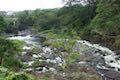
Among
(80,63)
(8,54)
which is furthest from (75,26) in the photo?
(8,54)

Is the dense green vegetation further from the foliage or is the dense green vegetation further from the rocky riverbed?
the rocky riverbed

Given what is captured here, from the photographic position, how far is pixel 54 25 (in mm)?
74188

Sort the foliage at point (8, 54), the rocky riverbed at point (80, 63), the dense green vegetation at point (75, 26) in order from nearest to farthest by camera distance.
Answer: the foliage at point (8, 54)
the rocky riverbed at point (80, 63)
the dense green vegetation at point (75, 26)

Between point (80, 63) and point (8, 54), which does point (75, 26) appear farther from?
point (8, 54)

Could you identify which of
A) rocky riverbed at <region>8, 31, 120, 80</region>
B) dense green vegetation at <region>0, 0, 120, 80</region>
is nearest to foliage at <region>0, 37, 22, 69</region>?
dense green vegetation at <region>0, 0, 120, 80</region>

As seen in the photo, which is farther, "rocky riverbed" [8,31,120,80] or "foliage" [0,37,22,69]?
"rocky riverbed" [8,31,120,80]

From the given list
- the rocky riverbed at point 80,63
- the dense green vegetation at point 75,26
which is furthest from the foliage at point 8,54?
the rocky riverbed at point 80,63

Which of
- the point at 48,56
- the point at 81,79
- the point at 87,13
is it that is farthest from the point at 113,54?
the point at 87,13

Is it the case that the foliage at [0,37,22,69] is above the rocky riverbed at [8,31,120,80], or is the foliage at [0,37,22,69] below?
above

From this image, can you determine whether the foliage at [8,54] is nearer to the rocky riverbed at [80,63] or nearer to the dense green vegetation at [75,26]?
the dense green vegetation at [75,26]

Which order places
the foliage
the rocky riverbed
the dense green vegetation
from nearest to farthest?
the foliage, the rocky riverbed, the dense green vegetation

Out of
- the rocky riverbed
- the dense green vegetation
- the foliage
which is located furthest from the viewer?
the dense green vegetation

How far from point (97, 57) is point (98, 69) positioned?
670cm

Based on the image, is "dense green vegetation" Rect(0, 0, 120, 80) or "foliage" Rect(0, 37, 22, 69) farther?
"dense green vegetation" Rect(0, 0, 120, 80)
